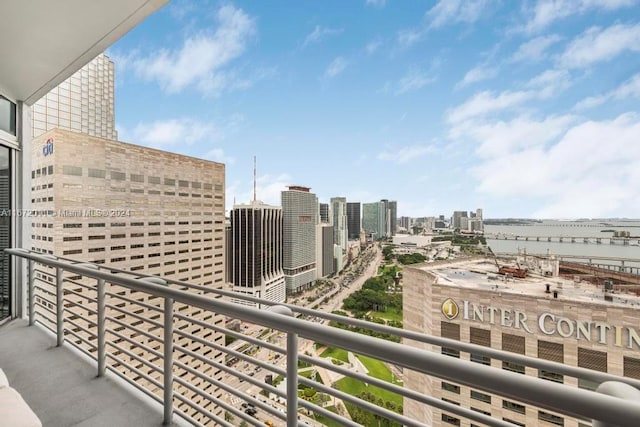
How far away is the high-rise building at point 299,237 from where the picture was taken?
5086 millimetres

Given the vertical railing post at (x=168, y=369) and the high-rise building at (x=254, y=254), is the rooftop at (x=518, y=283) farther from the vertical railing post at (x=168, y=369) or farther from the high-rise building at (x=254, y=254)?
the vertical railing post at (x=168, y=369)

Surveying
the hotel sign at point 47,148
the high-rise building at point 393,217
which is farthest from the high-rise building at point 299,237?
the hotel sign at point 47,148

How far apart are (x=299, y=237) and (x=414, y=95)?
3.11m

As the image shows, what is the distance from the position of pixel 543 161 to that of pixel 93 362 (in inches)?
206

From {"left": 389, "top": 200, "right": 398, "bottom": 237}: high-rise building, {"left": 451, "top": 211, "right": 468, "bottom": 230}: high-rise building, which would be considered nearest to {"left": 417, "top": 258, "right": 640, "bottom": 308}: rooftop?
{"left": 451, "top": 211, "right": 468, "bottom": 230}: high-rise building

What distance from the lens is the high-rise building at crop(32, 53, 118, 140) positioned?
3.46 m

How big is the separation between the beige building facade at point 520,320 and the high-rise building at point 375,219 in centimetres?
224

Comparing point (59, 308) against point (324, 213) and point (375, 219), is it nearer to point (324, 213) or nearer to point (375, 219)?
point (324, 213)

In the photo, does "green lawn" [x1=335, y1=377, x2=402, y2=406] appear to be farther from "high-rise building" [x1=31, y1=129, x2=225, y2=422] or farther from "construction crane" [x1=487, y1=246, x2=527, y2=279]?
"high-rise building" [x1=31, y1=129, x2=225, y2=422]

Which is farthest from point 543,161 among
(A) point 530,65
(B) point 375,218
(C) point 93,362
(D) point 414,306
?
(C) point 93,362

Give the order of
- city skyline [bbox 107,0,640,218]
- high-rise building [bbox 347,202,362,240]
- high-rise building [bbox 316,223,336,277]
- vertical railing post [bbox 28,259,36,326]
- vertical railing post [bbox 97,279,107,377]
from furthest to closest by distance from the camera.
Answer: high-rise building [bbox 347,202,362,240] → high-rise building [bbox 316,223,336,277] → city skyline [bbox 107,0,640,218] → vertical railing post [bbox 28,259,36,326] → vertical railing post [bbox 97,279,107,377]

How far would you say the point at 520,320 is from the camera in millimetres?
2795

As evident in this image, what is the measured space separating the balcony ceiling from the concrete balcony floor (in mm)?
2277

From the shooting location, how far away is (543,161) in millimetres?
3922
